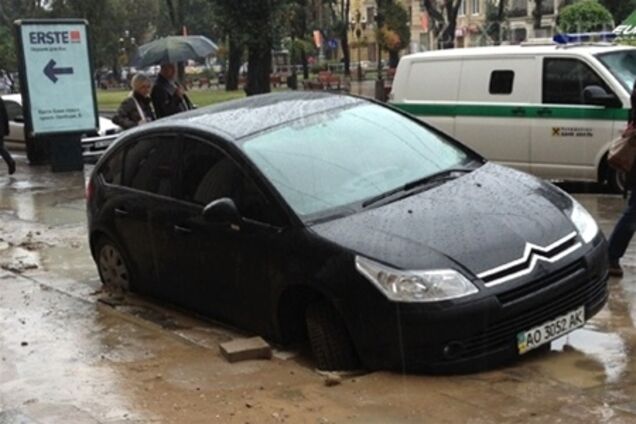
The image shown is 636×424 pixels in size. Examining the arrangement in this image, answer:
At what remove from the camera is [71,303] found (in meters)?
7.64

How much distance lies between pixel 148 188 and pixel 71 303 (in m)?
1.24

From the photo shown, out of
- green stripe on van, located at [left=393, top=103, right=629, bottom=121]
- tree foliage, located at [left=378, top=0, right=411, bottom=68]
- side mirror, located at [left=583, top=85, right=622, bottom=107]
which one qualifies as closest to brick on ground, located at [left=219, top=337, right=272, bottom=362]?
side mirror, located at [left=583, top=85, right=622, bottom=107]

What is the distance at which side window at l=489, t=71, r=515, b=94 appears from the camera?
1228 centimetres

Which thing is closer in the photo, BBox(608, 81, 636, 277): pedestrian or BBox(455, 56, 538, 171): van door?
BBox(608, 81, 636, 277): pedestrian

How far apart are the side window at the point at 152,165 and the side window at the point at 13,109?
13.1 metres

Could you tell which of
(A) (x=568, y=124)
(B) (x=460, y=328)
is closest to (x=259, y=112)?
(B) (x=460, y=328)

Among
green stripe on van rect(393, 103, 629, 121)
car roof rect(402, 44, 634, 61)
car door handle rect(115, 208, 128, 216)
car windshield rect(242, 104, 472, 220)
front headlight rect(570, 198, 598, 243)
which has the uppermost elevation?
car roof rect(402, 44, 634, 61)

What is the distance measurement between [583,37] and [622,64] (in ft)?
16.7

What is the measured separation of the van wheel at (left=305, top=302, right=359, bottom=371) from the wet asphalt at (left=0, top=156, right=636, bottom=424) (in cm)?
13

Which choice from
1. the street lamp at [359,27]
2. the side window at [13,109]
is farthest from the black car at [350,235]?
the street lamp at [359,27]

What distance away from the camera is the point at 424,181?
620cm

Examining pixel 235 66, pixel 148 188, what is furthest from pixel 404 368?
pixel 235 66

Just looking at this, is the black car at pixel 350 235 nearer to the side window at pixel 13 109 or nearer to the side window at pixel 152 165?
the side window at pixel 152 165

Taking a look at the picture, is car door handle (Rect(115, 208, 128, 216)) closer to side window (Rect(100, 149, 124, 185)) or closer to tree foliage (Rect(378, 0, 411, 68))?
side window (Rect(100, 149, 124, 185))
